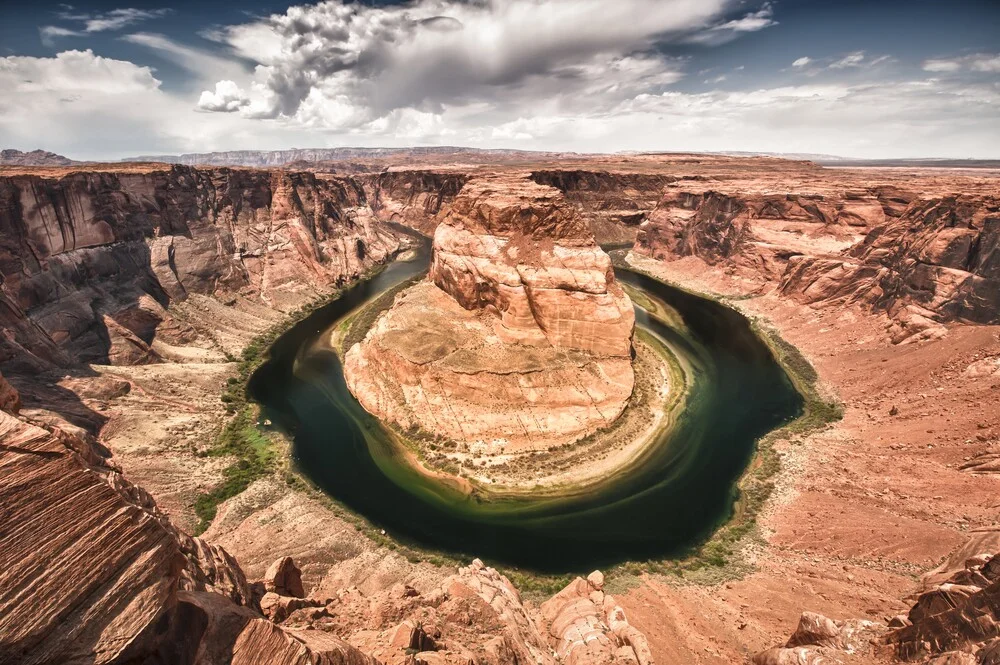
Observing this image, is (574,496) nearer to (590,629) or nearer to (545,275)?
(590,629)

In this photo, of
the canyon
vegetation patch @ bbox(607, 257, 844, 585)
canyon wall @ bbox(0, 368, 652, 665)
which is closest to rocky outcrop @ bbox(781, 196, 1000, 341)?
the canyon

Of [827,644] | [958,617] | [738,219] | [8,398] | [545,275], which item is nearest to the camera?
[958,617]

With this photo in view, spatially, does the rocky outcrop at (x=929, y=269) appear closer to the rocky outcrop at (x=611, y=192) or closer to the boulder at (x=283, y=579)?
the boulder at (x=283, y=579)

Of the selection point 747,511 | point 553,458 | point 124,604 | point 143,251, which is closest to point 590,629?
point 124,604

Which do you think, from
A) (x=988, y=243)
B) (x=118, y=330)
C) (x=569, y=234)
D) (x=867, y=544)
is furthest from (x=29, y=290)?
(x=988, y=243)

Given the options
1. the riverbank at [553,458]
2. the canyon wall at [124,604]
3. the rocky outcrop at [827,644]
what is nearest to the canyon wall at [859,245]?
the riverbank at [553,458]

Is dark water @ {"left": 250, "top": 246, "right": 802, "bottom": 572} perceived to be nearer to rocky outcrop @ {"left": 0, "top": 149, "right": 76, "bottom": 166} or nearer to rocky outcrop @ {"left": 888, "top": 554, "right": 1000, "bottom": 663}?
rocky outcrop @ {"left": 888, "top": 554, "right": 1000, "bottom": 663}
